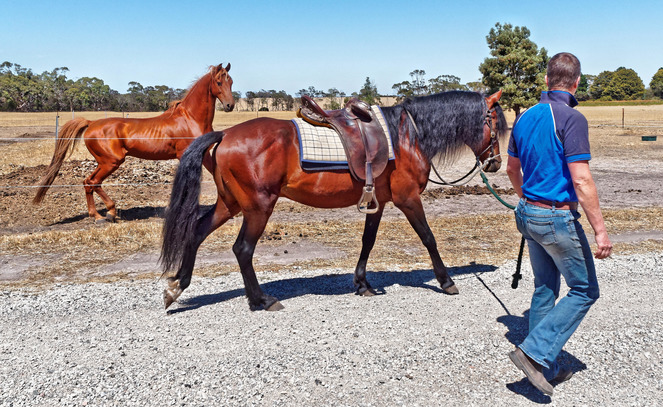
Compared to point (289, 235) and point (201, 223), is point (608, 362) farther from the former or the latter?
point (289, 235)

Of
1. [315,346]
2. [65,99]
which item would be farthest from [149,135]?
[65,99]

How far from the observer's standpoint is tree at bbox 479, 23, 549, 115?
123ft

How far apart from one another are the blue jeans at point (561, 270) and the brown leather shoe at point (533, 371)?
1.9 inches

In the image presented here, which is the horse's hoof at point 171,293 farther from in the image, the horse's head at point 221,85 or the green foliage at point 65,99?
the green foliage at point 65,99

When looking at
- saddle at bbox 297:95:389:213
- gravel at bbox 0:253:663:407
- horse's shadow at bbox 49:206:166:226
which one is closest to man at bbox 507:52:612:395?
gravel at bbox 0:253:663:407

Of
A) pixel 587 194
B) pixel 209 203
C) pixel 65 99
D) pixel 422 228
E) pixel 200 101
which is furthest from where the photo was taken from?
pixel 65 99

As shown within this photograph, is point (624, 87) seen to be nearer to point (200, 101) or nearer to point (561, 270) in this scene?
point (200, 101)

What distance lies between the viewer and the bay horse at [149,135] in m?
9.95

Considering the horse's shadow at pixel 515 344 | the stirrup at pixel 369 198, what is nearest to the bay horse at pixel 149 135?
the stirrup at pixel 369 198

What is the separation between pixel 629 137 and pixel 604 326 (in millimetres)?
24710

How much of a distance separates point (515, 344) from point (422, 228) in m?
1.63

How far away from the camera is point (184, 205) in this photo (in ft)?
16.9

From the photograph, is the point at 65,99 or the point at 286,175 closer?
the point at 286,175

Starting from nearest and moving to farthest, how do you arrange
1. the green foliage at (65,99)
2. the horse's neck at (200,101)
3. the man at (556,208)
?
the man at (556,208)
the horse's neck at (200,101)
the green foliage at (65,99)
